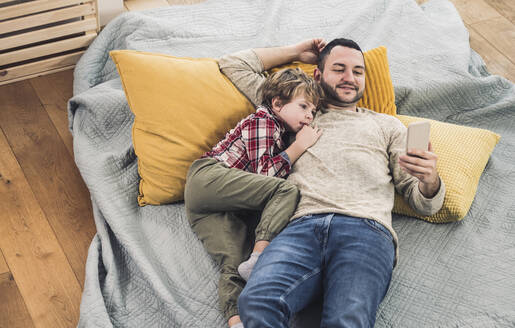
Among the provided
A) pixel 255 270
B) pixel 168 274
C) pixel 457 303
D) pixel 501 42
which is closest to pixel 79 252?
pixel 168 274

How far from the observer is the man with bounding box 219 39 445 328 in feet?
4.42

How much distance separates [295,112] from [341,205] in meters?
0.33

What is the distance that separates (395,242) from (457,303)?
22 cm

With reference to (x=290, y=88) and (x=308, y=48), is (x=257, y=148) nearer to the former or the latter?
(x=290, y=88)

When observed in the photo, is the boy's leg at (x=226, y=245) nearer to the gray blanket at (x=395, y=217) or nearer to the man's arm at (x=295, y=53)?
the gray blanket at (x=395, y=217)

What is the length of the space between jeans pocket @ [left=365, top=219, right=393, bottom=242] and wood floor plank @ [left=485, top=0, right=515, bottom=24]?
183 cm

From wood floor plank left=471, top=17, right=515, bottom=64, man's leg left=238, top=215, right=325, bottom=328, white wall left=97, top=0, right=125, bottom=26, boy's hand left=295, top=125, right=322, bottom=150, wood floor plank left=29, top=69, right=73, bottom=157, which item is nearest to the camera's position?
man's leg left=238, top=215, right=325, bottom=328

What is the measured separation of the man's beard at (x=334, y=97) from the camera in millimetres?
1725

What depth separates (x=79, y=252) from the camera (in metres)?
1.81

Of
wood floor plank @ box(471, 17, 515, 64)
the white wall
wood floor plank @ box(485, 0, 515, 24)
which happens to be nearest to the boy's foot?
the white wall

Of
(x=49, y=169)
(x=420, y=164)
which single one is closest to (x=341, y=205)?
(x=420, y=164)

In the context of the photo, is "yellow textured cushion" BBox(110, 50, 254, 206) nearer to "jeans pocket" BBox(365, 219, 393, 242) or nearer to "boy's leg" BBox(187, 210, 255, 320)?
"boy's leg" BBox(187, 210, 255, 320)

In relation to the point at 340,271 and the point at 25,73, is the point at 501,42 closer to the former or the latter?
the point at 340,271

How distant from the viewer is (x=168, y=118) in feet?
5.75
